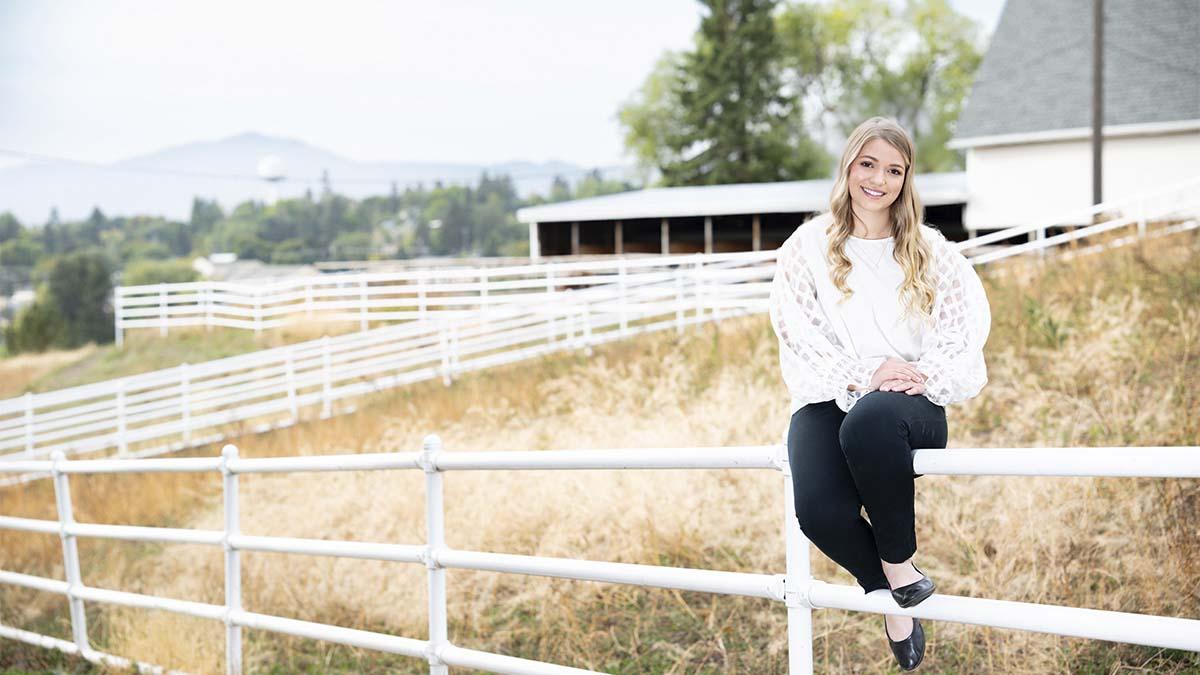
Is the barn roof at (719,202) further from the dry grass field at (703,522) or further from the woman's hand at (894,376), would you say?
the woman's hand at (894,376)

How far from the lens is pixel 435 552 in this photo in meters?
4.10

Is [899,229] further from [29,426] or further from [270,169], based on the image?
[270,169]

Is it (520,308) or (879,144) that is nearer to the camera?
(879,144)

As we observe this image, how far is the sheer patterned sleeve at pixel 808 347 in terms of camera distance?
112 inches

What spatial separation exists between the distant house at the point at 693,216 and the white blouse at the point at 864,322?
21766mm

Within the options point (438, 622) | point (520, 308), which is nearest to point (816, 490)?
point (438, 622)

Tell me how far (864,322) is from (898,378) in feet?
0.74

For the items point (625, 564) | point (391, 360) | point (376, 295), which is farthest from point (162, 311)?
point (625, 564)

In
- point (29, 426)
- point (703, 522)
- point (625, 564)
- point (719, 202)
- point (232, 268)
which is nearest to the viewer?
point (625, 564)

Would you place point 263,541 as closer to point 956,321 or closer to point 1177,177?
point 956,321

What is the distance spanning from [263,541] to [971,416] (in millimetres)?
4481

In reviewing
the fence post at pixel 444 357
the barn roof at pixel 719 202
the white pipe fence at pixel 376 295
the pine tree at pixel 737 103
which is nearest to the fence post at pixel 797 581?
the fence post at pixel 444 357

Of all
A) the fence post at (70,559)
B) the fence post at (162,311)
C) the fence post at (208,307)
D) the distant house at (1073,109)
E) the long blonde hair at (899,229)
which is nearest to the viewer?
the long blonde hair at (899,229)

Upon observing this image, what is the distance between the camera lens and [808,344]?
9.62ft
